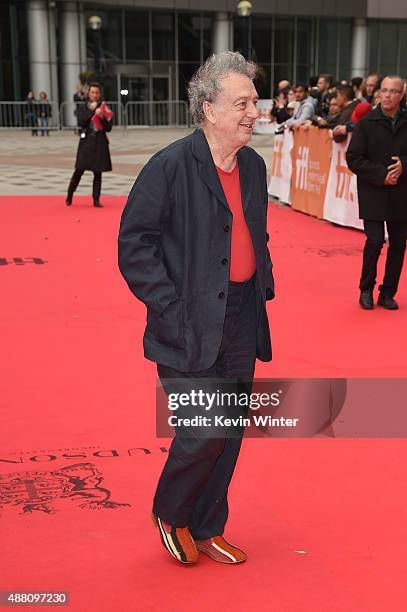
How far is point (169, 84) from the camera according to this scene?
127 feet

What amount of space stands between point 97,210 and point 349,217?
404 cm

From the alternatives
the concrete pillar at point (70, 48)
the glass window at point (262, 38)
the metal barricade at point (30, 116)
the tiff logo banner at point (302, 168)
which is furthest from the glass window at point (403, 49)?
the tiff logo banner at point (302, 168)

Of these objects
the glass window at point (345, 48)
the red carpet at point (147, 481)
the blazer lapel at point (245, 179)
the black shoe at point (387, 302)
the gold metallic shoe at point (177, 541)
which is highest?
the glass window at point (345, 48)

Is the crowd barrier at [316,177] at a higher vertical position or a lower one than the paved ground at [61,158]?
higher

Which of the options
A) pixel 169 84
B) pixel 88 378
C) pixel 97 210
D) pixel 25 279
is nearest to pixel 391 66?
pixel 169 84

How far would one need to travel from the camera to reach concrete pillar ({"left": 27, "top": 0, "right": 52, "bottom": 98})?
3447 cm

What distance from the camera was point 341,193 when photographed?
11.8 metres

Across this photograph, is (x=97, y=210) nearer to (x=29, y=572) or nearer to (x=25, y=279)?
(x=25, y=279)

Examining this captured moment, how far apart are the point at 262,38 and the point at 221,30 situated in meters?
2.58

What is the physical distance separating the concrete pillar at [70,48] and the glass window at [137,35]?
2.73 m

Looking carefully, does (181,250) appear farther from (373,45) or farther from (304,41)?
(373,45)

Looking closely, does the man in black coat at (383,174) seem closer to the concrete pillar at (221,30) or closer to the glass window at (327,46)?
the concrete pillar at (221,30)

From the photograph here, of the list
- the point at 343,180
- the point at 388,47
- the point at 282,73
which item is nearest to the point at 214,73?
the point at 343,180

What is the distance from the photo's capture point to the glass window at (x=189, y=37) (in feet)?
127
